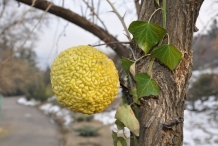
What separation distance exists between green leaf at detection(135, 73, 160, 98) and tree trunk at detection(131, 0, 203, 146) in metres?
0.02

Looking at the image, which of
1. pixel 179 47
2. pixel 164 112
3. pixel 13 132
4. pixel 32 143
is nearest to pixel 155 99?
pixel 164 112

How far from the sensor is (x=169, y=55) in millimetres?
600

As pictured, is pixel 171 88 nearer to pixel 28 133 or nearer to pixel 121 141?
pixel 121 141

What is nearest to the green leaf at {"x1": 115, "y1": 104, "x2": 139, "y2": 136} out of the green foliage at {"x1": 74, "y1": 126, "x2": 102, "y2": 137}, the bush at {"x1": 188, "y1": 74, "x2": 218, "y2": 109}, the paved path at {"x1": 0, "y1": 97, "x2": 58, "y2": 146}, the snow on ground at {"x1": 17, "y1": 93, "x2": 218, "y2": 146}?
the snow on ground at {"x1": 17, "y1": 93, "x2": 218, "y2": 146}

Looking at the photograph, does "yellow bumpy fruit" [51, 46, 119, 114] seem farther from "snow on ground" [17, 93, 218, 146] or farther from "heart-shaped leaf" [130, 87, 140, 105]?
"snow on ground" [17, 93, 218, 146]

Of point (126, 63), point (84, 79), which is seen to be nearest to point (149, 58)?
point (126, 63)

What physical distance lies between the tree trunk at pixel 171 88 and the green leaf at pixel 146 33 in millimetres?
42

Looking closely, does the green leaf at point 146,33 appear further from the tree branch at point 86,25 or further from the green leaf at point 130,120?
the tree branch at point 86,25

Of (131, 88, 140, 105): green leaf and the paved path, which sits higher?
(131, 88, 140, 105): green leaf

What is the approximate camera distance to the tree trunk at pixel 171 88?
631mm

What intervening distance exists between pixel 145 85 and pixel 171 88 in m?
0.07

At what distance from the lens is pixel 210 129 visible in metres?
7.22

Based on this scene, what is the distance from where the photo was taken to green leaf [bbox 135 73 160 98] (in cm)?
61

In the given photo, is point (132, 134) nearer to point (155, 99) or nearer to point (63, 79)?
point (155, 99)
